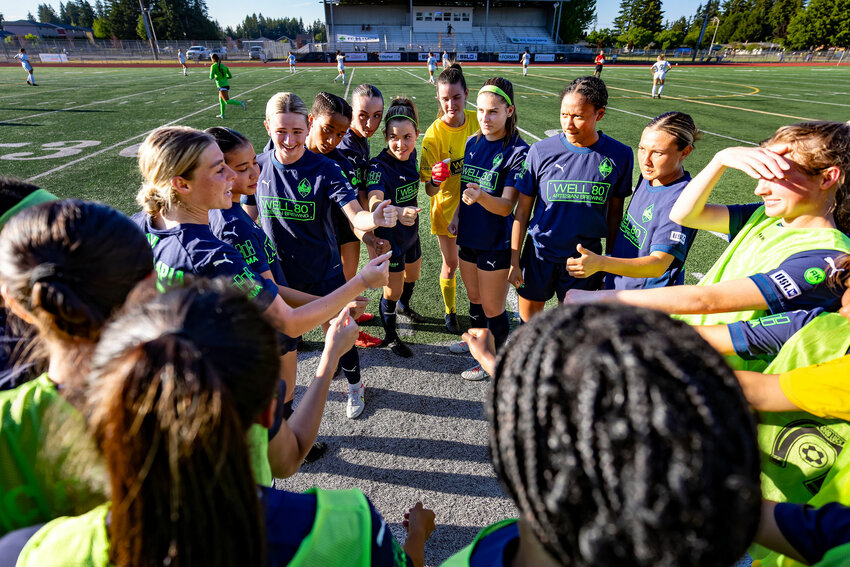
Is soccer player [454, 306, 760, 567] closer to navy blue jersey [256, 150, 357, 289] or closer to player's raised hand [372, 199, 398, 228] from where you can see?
player's raised hand [372, 199, 398, 228]

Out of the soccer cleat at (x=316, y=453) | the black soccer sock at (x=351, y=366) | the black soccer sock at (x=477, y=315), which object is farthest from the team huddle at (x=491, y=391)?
the black soccer sock at (x=477, y=315)

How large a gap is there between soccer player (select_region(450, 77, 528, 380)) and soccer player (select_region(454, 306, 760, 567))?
2626mm

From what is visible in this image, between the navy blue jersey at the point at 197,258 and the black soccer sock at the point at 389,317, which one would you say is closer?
the navy blue jersey at the point at 197,258

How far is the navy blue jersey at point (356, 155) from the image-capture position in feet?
12.7

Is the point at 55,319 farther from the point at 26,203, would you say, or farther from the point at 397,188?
the point at 397,188

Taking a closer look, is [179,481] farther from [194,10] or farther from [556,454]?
[194,10]

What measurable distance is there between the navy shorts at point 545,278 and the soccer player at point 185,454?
2.59 meters

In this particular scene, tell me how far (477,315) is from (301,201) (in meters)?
1.91

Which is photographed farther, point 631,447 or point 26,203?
point 26,203

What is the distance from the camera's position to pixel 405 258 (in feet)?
14.3

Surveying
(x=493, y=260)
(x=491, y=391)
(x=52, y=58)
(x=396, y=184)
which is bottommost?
(x=493, y=260)

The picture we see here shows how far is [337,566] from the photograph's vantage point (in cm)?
94

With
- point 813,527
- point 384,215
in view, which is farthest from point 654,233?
point 813,527

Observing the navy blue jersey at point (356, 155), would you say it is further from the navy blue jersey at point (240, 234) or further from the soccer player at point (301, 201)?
the navy blue jersey at point (240, 234)
